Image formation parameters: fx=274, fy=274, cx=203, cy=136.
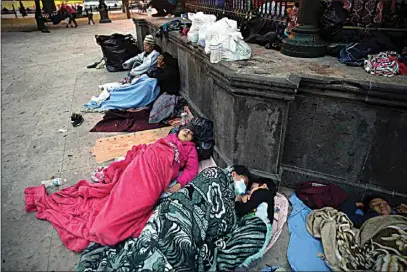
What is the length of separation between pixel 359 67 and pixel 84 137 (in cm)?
340

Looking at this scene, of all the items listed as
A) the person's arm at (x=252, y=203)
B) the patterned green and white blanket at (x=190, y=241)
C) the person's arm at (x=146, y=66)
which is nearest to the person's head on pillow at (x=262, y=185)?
the person's arm at (x=252, y=203)

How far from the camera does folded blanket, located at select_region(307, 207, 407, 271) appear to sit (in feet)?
5.99

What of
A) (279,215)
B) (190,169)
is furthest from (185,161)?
(279,215)

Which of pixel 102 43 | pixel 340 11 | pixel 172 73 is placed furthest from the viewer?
pixel 102 43

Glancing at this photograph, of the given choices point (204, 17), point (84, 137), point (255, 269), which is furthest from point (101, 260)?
point (204, 17)

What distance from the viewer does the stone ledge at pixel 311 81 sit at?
2123 millimetres

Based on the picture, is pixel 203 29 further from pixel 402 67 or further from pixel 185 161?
pixel 402 67

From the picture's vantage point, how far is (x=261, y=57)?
3.03 m

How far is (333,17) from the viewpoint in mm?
2990

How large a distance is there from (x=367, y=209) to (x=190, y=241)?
1.59 metres

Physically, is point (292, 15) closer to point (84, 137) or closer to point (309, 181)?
point (309, 181)

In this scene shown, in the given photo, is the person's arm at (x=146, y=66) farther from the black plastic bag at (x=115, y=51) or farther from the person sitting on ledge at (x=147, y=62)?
the black plastic bag at (x=115, y=51)

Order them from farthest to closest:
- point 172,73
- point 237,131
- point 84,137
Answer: point 172,73
point 84,137
point 237,131

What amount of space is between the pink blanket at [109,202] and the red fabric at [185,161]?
127mm
